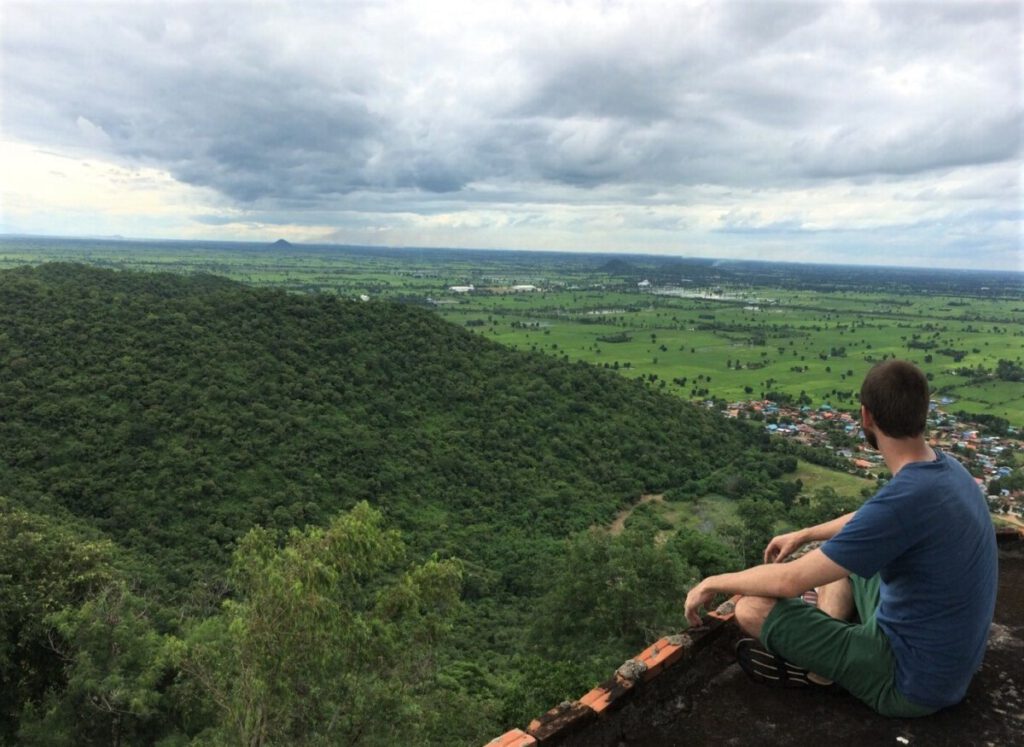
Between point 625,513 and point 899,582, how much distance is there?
34.6m

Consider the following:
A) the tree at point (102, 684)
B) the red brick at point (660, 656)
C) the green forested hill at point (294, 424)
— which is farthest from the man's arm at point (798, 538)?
the green forested hill at point (294, 424)

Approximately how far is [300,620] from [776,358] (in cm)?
9255

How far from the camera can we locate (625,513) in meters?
36.7

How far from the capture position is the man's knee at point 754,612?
350 centimetres

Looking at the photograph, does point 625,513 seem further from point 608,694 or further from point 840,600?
point 608,694

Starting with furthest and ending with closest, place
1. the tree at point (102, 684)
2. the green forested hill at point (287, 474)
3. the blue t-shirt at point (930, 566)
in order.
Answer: the green forested hill at point (287, 474) < the tree at point (102, 684) < the blue t-shirt at point (930, 566)

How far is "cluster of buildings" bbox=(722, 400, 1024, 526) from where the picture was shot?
133 feet

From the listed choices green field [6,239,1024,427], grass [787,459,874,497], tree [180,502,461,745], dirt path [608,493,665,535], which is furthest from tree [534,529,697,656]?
green field [6,239,1024,427]

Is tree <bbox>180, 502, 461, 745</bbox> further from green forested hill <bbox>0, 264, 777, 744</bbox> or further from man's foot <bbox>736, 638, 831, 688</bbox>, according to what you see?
man's foot <bbox>736, 638, 831, 688</bbox>

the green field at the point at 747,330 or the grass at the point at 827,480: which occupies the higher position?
the green field at the point at 747,330

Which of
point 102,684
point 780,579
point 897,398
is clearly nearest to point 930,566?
point 780,579

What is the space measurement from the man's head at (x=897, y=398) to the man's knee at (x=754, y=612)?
116 cm

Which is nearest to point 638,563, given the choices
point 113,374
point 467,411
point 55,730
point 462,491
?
point 55,730

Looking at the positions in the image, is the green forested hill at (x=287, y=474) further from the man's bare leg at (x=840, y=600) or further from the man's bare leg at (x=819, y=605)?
the man's bare leg at (x=840, y=600)
